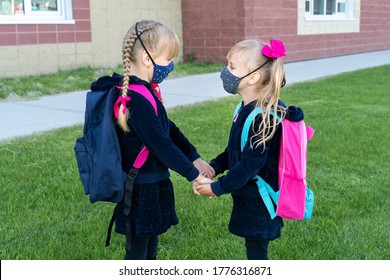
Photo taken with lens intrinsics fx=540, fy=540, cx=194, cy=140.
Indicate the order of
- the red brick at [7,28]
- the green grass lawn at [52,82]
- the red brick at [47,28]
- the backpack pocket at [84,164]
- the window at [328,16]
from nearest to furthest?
the backpack pocket at [84,164] < the green grass lawn at [52,82] < the red brick at [7,28] < the red brick at [47,28] < the window at [328,16]

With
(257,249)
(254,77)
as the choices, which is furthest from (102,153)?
(257,249)

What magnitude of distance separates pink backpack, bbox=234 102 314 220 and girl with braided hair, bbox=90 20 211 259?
339 millimetres

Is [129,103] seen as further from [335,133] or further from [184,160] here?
[335,133]

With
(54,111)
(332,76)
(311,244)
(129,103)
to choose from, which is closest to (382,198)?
(311,244)

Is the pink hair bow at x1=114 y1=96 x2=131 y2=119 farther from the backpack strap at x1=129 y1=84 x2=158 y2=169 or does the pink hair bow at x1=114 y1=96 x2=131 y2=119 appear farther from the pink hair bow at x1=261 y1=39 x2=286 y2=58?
the pink hair bow at x1=261 y1=39 x2=286 y2=58

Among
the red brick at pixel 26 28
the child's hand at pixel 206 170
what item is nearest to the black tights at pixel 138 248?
the child's hand at pixel 206 170

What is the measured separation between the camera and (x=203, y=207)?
4.03 metres

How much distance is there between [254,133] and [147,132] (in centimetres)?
50

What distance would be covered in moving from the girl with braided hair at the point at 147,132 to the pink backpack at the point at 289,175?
339mm

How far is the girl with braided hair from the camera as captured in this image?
2.54 m

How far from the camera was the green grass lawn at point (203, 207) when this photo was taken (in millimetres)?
3357

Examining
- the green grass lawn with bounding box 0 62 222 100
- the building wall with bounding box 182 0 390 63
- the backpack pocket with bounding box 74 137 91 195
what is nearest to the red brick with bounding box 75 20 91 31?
the green grass lawn with bounding box 0 62 222 100

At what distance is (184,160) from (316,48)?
14485 mm

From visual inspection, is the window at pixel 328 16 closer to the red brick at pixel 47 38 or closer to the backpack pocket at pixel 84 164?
the red brick at pixel 47 38
